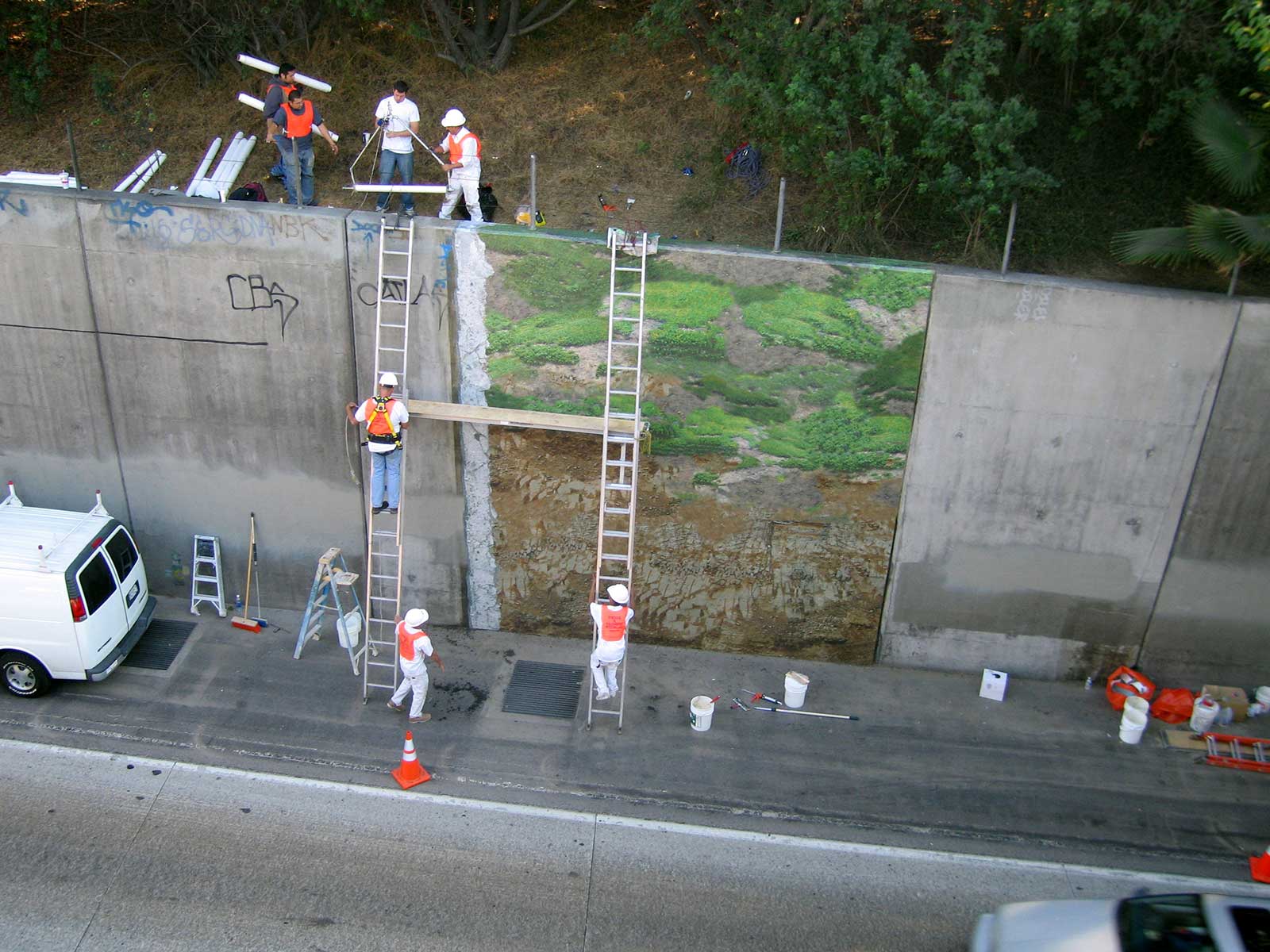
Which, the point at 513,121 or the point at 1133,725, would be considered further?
the point at 513,121

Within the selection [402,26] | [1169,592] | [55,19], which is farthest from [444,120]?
[1169,592]

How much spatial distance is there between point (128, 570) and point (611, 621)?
531cm

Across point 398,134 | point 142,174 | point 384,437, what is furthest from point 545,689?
point 142,174

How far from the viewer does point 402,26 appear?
1381cm

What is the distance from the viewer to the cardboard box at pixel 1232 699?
1104 cm

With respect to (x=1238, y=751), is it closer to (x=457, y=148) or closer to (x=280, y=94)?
(x=457, y=148)

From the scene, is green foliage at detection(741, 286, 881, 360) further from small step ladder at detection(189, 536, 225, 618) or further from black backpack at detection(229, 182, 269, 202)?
small step ladder at detection(189, 536, 225, 618)

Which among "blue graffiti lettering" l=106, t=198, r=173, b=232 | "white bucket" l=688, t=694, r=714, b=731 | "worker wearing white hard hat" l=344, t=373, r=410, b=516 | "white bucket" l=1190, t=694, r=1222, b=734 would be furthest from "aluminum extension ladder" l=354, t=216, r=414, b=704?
"white bucket" l=1190, t=694, r=1222, b=734

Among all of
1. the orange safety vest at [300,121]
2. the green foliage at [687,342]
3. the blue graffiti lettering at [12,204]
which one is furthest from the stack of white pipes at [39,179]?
the green foliage at [687,342]

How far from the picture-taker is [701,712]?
10438mm

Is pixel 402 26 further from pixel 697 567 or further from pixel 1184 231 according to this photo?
pixel 1184 231

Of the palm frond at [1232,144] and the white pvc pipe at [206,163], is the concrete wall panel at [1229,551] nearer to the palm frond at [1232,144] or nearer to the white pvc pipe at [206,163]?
the palm frond at [1232,144]

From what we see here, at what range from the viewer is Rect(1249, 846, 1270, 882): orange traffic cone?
9008 millimetres

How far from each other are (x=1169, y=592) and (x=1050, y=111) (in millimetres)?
5707
